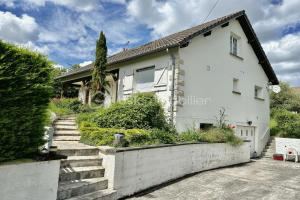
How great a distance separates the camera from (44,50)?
438 cm

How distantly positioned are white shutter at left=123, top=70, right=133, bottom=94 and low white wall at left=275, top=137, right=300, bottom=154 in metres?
8.87

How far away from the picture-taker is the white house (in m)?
10.6

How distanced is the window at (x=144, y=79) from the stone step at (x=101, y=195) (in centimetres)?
667

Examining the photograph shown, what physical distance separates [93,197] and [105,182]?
2.32 ft

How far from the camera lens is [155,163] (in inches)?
276

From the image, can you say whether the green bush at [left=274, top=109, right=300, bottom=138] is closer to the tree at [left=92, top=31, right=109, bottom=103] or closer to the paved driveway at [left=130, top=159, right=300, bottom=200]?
the paved driveway at [left=130, top=159, right=300, bottom=200]

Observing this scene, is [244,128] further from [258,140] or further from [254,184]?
[254,184]

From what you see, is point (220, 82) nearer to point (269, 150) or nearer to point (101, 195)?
point (269, 150)

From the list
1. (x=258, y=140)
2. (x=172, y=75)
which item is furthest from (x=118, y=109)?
(x=258, y=140)

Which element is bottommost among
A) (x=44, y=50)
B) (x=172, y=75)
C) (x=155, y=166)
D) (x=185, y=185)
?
(x=185, y=185)

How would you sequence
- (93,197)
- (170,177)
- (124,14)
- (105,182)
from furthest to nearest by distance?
(124,14) < (170,177) < (105,182) < (93,197)

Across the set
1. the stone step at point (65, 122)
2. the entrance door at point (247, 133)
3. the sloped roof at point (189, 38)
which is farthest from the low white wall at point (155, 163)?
the sloped roof at point (189, 38)

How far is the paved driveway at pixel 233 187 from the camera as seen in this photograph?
6.30 meters

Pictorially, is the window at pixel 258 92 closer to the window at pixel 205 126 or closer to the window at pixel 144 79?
the window at pixel 205 126
